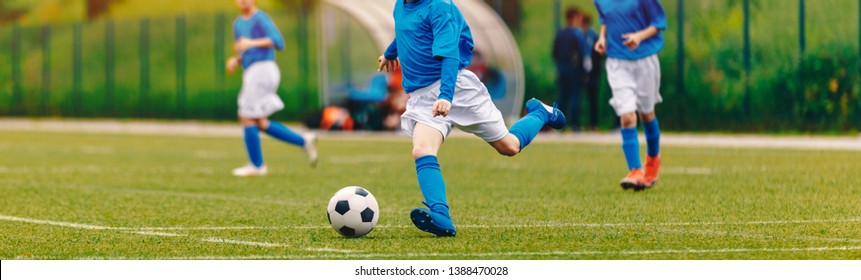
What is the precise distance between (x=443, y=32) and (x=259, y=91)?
658cm

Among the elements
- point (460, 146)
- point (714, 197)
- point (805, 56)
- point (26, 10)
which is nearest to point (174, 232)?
point (714, 197)

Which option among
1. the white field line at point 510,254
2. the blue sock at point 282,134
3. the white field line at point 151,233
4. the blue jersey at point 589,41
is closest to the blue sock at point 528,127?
the white field line at point 510,254

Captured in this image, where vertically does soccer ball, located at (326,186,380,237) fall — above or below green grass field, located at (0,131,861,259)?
above

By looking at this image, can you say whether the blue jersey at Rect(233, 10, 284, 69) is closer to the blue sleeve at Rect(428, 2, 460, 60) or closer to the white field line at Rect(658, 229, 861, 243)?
the blue sleeve at Rect(428, 2, 460, 60)

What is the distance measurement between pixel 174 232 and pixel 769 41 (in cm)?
1563

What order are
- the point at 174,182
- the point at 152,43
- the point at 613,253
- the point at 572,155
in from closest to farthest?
the point at 613,253 < the point at 174,182 < the point at 572,155 < the point at 152,43

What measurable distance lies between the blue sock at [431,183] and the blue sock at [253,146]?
6.34m

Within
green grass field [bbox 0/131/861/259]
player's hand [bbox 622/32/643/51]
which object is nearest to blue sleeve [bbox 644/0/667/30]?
player's hand [bbox 622/32/643/51]

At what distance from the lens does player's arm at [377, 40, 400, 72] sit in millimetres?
8719

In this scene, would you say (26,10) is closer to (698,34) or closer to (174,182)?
(698,34)

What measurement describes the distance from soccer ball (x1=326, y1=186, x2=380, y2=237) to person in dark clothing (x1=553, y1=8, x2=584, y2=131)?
15998mm

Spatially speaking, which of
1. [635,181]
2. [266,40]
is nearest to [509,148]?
[635,181]

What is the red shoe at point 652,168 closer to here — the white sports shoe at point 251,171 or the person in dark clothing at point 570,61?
the white sports shoe at point 251,171

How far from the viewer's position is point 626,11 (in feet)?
38.7
